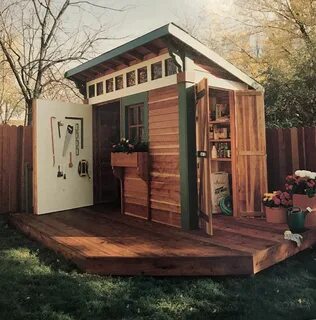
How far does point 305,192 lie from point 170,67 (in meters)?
2.57

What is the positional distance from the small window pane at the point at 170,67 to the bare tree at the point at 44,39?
6143 mm

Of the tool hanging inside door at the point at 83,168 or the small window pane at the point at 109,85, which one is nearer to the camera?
the small window pane at the point at 109,85

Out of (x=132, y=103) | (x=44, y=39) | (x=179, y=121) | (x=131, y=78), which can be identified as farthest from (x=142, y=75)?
(x=44, y=39)

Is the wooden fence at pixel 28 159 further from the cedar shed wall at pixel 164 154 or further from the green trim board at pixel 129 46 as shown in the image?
the cedar shed wall at pixel 164 154

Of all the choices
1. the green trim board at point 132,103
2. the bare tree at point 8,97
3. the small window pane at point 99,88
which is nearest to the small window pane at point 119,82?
the green trim board at point 132,103

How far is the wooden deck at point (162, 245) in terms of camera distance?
11.4ft

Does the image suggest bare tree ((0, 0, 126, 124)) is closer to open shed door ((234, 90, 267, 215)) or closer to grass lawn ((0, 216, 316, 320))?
open shed door ((234, 90, 267, 215))

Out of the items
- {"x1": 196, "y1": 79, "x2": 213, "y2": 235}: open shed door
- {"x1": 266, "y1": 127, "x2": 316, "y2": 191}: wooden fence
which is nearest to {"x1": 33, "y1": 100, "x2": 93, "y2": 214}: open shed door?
{"x1": 196, "y1": 79, "x2": 213, "y2": 235}: open shed door

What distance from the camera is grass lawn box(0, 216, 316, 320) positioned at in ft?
9.11

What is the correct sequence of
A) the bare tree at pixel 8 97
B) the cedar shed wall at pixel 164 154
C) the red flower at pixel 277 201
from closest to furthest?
the cedar shed wall at pixel 164 154 < the red flower at pixel 277 201 < the bare tree at pixel 8 97

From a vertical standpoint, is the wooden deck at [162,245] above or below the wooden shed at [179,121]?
below

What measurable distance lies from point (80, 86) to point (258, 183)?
13.2 feet

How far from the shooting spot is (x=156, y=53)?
518 cm

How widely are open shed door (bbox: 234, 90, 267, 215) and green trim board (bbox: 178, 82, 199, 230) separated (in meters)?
1.14
